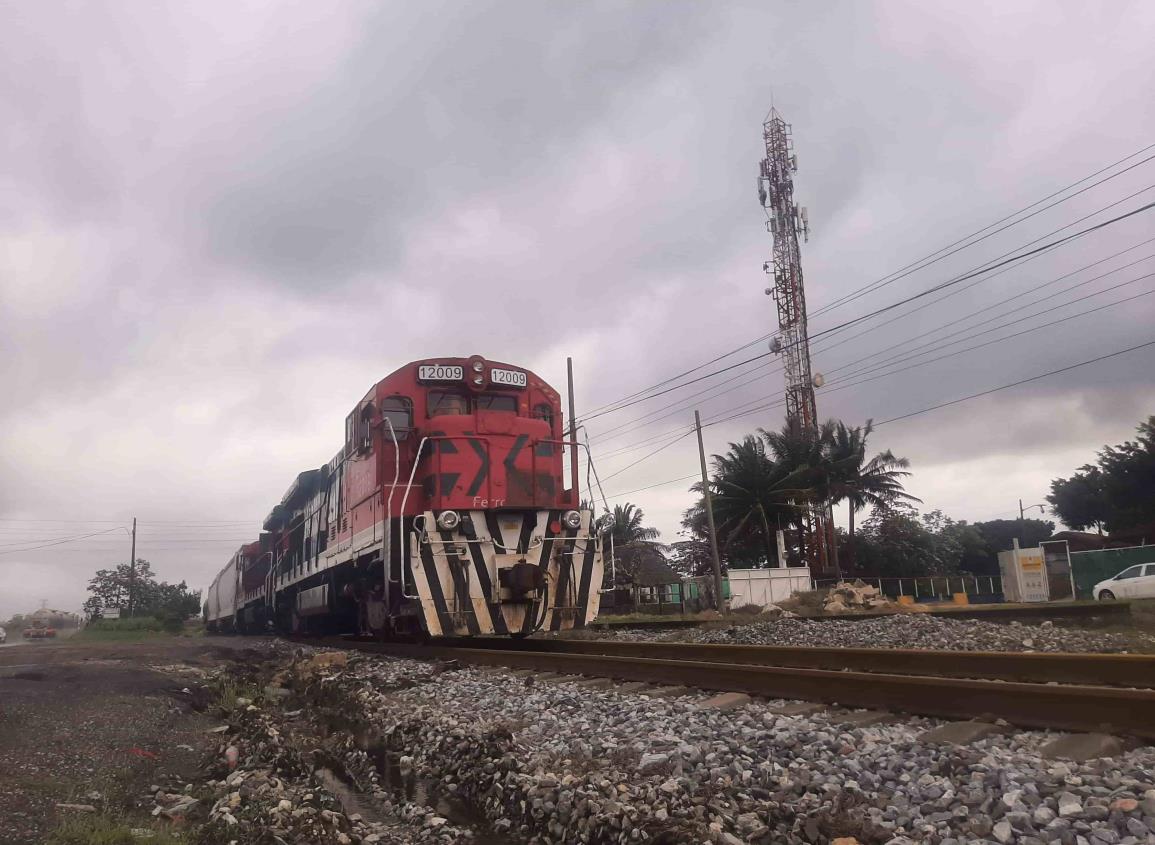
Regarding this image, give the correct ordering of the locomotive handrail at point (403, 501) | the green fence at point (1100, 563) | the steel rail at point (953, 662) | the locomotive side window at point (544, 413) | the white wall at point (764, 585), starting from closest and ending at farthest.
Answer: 1. the steel rail at point (953, 662)
2. the locomotive handrail at point (403, 501)
3. the locomotive side window at point (544, 413)
4. the green fence at point (1100, 563)
5. the white wall at point (764, 585)

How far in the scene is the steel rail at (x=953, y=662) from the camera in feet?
17.9

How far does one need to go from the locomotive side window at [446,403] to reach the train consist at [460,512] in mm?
15

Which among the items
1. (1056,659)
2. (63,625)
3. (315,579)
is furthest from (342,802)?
(63,625)

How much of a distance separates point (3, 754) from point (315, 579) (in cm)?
1014

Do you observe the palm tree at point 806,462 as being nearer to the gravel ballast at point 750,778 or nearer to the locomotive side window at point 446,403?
the locomotive side window at point 446,403

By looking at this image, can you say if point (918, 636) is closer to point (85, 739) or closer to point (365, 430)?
point (365, 430)

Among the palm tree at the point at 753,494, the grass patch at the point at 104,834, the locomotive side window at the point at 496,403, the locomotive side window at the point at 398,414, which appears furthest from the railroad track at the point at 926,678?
the palm tree at the point at 753,494

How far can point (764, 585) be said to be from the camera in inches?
1134

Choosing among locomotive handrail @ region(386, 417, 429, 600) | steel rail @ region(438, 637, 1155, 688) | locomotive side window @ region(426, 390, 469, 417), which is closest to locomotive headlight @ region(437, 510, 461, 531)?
locomotive handrail @ region(386, 417, 429, 600)

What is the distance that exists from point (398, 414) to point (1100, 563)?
24675 millimetres

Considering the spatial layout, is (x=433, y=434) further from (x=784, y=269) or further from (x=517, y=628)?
(x=784, y=269)

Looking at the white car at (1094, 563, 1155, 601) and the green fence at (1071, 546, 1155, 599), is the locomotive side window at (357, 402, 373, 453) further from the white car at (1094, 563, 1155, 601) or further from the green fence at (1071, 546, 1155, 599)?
the green fence at (1071, 546, 1155, 599)

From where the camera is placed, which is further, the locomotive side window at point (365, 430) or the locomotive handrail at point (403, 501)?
the locomotive side window at point (365, 430)

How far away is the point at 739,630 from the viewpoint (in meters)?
13.3
